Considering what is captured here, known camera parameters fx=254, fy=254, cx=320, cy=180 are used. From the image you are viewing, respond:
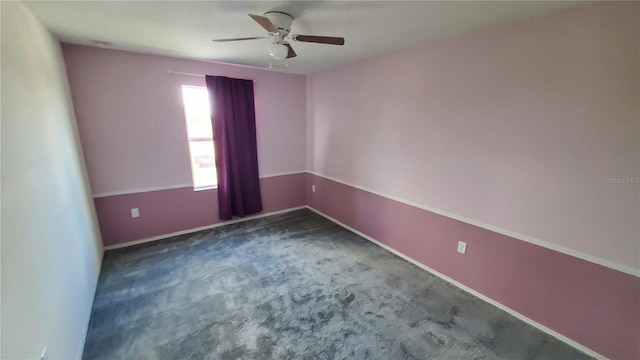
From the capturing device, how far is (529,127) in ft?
6.16

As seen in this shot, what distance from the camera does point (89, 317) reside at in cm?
200

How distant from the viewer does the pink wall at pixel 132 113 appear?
2.67m

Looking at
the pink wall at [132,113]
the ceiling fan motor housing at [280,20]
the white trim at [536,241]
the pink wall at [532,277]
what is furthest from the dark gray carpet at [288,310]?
the ceiling fan motor housing at [280,20]

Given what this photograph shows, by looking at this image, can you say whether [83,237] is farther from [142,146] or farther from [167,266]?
[142,146]

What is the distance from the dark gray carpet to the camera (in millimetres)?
1786

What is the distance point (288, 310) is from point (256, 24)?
231 cm

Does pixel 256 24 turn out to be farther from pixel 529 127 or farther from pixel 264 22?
pixel 529 127

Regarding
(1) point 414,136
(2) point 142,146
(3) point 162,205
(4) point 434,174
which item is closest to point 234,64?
(2) point 142,146

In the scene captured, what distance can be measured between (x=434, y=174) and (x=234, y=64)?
113 inches

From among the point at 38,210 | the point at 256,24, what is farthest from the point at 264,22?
the point at 38,210

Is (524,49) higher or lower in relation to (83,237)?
higher

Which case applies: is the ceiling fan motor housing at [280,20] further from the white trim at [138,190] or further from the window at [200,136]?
the white trim at [138,190]

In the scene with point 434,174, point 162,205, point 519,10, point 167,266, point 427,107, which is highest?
point 519,10

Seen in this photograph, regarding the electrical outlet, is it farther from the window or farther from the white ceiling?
the window
